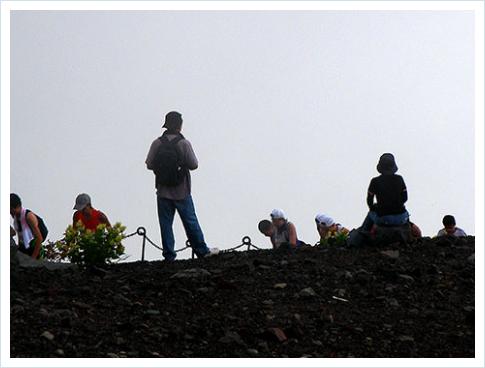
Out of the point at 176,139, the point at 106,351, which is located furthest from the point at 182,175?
the point at 106,351

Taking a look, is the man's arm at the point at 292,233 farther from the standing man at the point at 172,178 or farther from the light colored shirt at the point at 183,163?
the light colored shirt at the point at 183,163

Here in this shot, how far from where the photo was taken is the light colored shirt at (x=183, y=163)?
1491cm

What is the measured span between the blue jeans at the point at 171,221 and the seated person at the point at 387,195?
2.46 metres

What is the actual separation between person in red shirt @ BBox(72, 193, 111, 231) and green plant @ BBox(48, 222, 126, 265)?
43cm

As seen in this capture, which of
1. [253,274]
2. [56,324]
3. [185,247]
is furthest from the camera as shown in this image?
[185,247]

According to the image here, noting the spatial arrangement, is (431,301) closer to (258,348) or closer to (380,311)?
(380,311)

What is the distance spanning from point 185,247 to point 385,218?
3039mm

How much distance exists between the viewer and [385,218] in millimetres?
14930

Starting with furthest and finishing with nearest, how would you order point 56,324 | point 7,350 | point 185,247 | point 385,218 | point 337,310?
point 185,247, point 385,218, point 337,310, point 56,324, point 7,350

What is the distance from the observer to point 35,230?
49.0ft

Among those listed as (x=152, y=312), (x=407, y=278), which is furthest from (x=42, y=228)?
(x=407, y=278)

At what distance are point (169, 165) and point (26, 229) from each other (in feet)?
7.17

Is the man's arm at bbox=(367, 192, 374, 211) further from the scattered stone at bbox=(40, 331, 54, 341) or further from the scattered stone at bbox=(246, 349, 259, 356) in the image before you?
the scattered stone at bbox=(40, 331, 54, 341)

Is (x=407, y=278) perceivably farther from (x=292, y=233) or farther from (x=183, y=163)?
(x=183, y=163)
